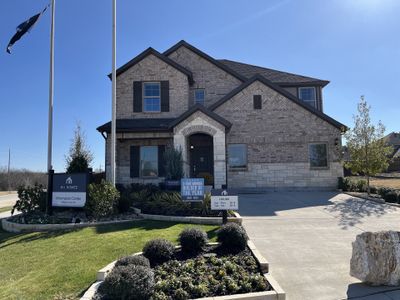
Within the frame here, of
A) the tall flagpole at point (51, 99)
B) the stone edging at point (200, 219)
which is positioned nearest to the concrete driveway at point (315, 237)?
the stone edging at point (200, 219)

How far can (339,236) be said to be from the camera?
7.88 meters

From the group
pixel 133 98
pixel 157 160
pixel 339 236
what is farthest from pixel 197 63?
pixel 339 236

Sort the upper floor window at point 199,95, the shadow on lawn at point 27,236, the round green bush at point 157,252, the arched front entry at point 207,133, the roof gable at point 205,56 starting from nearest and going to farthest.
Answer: the round green bush at point 157,252 < the shadow on lawn at point 27,236 < the arched front entry at point 207,133 < the roof gable at point 205,56 < the upper floor window at point 199,95

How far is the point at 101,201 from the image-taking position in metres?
10.3

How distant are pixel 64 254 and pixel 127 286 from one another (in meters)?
3.19

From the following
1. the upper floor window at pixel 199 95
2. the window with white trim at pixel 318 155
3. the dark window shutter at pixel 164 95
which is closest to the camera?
the window with white trim at pixel 318 155

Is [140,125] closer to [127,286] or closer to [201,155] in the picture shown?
[201,155]

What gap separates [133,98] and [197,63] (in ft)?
17.5

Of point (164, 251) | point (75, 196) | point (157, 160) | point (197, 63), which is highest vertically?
point (197, 63)

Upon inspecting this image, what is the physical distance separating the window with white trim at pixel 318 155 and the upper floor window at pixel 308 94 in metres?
4.90

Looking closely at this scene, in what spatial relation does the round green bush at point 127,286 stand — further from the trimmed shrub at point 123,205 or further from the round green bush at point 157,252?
the trimmed shrub at point 123,205

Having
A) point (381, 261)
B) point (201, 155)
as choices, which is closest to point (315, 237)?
point (381, 261)

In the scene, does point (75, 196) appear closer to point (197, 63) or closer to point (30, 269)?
point (30, 269)

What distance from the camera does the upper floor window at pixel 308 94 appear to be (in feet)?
71.7
